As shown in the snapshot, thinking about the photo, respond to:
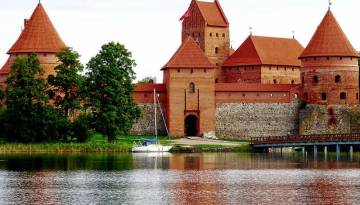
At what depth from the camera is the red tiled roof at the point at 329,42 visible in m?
62.8

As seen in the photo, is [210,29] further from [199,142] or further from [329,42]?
[199,142]

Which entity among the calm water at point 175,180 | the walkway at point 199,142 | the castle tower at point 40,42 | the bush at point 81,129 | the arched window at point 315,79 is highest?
the castle tower at point 40,42

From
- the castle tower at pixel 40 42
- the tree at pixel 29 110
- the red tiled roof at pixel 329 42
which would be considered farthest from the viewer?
the red tiled roof at pixel 329 42

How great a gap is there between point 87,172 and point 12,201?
959cm

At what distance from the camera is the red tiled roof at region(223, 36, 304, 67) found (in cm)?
6875

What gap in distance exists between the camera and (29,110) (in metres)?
55.2

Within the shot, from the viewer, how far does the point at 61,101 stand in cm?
5656

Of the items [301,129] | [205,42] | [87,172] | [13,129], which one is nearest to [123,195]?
[87,172]

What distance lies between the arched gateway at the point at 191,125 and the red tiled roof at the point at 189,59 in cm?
319

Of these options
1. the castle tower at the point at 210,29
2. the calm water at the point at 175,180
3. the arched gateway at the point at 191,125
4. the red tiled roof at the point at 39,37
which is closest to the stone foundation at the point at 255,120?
the arched gateway at the point at 191,125

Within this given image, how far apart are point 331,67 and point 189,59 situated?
8775mm

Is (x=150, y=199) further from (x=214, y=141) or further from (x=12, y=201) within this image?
(x=214, y=141)

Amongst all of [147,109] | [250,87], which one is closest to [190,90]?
[147,109]

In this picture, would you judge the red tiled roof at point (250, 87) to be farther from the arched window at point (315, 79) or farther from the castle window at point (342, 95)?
the castle window at point (342, 95)
